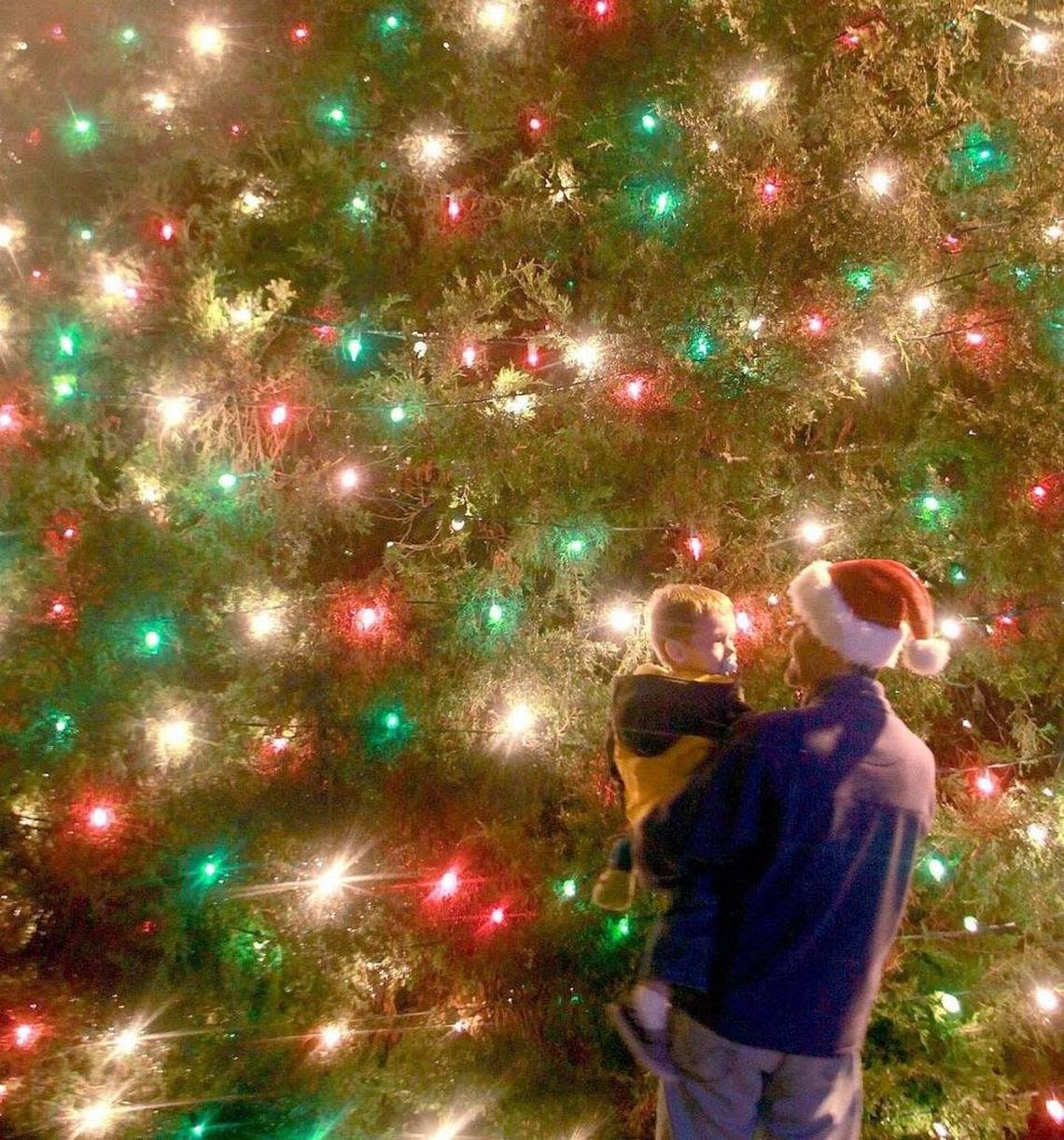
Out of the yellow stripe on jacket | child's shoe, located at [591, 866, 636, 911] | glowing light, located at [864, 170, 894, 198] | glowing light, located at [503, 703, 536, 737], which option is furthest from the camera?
glowing light, located at [503, 703, 536, 737]

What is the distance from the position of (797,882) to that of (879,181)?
2.93 metres

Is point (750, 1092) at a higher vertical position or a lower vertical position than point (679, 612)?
lower

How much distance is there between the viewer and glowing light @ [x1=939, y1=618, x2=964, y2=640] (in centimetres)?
339

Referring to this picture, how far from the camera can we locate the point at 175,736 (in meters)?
3.53

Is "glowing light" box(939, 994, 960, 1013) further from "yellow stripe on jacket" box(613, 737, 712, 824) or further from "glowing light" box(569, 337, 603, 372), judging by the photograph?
"glowing light" box(569, 337, 603, 372)

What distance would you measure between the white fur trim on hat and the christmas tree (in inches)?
55.4

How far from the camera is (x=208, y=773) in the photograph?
3525 mm

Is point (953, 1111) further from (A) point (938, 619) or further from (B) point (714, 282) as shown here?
(B) point (714, 282)

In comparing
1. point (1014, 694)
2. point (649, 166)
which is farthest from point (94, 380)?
point (1014, 694)

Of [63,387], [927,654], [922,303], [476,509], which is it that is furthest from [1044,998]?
[63,387]

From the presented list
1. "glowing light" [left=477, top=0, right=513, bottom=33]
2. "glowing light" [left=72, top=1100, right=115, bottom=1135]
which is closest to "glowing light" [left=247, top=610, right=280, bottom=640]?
"glowing light" [left=72, top=1100, right=115, bottom=1135]

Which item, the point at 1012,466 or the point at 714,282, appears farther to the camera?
the point at 1012,466

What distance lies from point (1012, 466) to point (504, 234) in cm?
262

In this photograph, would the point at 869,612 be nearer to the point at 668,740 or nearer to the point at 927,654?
the point at 927,654
